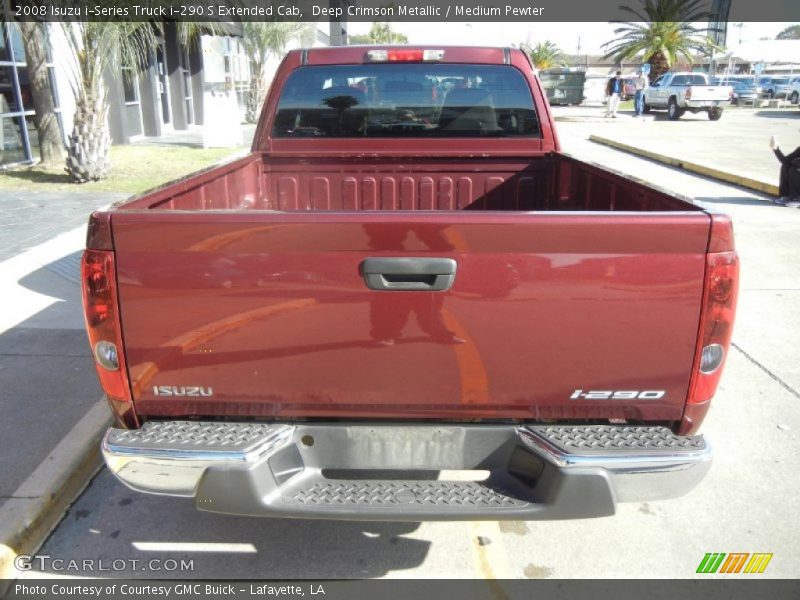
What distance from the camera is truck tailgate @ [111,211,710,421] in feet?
7.02

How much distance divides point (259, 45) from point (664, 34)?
22.8m

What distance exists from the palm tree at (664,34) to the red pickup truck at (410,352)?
36727mm

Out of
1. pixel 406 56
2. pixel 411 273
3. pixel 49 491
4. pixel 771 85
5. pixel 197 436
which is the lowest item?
pixel 49 491

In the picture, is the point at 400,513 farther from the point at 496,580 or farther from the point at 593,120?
the point at 593,120

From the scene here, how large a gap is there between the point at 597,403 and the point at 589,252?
56cm

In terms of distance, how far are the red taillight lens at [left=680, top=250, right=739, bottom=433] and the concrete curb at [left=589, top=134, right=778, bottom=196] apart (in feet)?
33.8

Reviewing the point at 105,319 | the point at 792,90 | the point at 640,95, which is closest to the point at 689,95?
the point at 640,95

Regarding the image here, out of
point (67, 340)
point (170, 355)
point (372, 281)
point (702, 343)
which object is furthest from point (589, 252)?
point (67, 340)

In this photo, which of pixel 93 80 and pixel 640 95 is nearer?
pixel 93 80

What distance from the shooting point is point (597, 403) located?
2.34 metres

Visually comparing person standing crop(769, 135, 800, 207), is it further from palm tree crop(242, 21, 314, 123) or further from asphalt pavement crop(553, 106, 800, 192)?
palm tree crop(242, 21, 314, 123)

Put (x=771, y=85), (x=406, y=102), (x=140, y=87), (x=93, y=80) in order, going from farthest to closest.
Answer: (x=771, y=85), (x=140, y=87), (x=93, y=80), (x=406, y=102)

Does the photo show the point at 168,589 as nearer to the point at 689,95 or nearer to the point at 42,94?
the point at 42,94

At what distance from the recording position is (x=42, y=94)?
11539 mm
